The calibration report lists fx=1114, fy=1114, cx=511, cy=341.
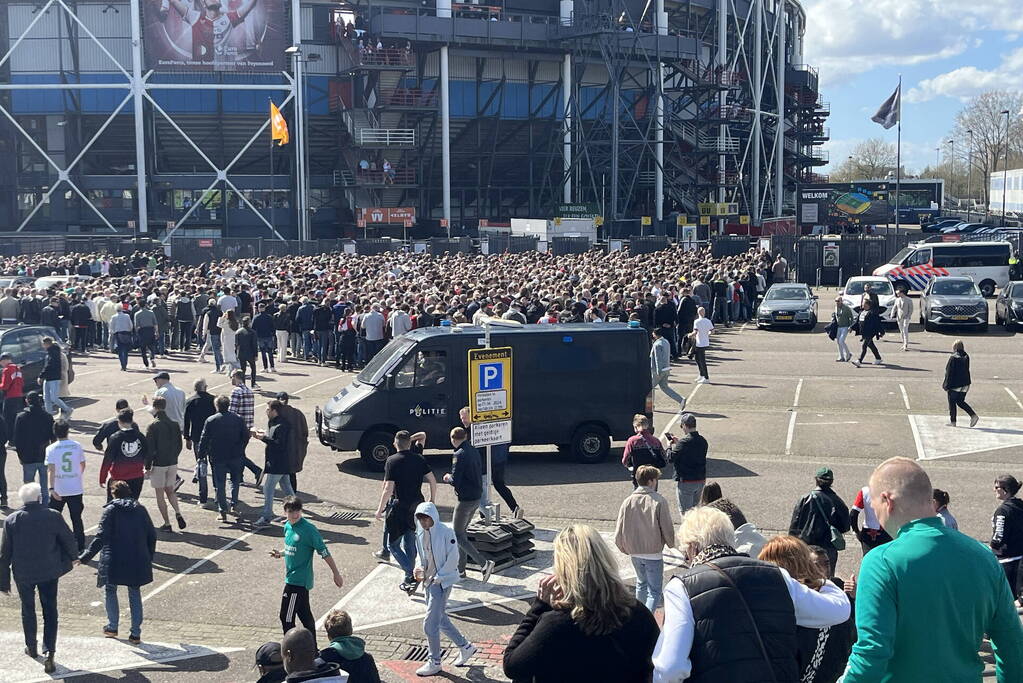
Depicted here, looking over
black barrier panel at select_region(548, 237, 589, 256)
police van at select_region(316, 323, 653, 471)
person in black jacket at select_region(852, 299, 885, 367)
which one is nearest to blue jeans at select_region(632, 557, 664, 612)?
police van at select_region(316, 323, 653, 471)

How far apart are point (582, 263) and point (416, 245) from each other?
13.4 m

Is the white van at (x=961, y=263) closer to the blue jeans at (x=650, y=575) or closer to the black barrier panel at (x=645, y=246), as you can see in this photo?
the black barrier panel at (x=645, y=246)

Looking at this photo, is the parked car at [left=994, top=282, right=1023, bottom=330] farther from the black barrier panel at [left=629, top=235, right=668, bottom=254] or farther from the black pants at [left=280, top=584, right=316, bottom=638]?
the black pants at [left=280, top=584, right=316, bottom=638]

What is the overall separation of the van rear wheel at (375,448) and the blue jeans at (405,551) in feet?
16.8

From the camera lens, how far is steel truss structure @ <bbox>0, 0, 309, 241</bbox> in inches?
2505

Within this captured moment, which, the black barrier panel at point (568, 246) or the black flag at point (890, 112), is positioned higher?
the black flag at point (890, 112)

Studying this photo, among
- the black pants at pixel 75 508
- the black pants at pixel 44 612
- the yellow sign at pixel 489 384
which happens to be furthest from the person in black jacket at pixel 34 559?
the yellow sign at pixel 489 384

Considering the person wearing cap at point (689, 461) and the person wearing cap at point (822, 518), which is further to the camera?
the person wearing cap at point (689, 461)

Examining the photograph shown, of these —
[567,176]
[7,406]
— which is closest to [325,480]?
[7,406]

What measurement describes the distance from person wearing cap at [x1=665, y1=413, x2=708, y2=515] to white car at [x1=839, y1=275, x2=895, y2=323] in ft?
69.7

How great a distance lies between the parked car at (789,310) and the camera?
32.3 metres

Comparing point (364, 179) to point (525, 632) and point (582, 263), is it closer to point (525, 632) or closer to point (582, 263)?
point (582, 263)

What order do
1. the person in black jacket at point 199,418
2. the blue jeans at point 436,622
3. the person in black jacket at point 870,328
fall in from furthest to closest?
1. the person in black jacket at point 870,328
2. the person in black jacket at point 199,418
3. the blue jeans at point 436,622

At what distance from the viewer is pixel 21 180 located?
67875 millimetres
